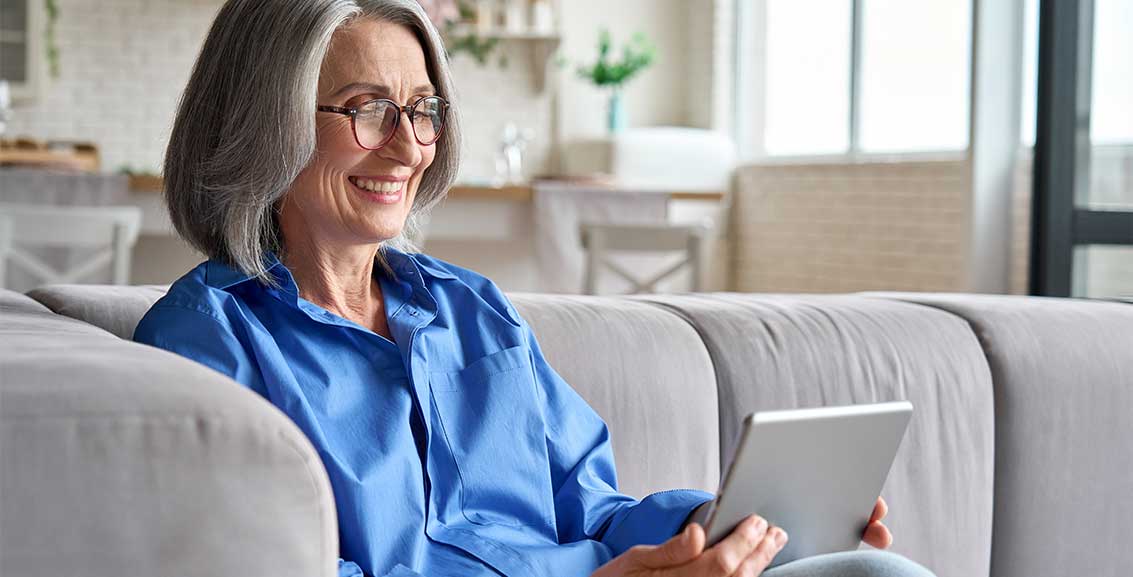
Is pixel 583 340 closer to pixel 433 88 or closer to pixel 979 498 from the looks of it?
pixel 433 88

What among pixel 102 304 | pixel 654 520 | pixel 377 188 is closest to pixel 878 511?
pixel 654 520

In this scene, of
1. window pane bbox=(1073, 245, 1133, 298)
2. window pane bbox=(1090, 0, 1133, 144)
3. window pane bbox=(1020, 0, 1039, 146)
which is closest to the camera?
window pane bbox=(1073, 245, 1133, 298)

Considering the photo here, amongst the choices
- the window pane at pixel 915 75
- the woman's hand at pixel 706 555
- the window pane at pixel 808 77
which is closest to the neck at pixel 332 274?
the woman's hand at pixel 706 555

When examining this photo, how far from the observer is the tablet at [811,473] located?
1176 millimetres

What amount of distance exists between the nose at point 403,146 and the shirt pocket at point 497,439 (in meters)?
0.25

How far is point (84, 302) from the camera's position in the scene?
1669mm

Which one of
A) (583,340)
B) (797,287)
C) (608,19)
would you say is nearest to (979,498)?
(583,340)

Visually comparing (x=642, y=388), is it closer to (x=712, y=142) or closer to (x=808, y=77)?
(x=808, y=77)

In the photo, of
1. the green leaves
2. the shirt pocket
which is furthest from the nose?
the green leaves

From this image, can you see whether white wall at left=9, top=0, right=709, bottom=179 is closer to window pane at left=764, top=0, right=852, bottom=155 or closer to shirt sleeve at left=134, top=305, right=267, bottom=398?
window pane at left=764, top=0, right=852, bottom=155

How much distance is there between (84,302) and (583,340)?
2.17 ft

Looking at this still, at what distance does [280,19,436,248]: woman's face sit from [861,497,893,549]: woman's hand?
621mm

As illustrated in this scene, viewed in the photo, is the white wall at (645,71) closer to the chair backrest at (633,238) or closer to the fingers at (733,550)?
the chair backrest at (633,238)

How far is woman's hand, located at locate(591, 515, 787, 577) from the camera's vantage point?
3.94 feet
